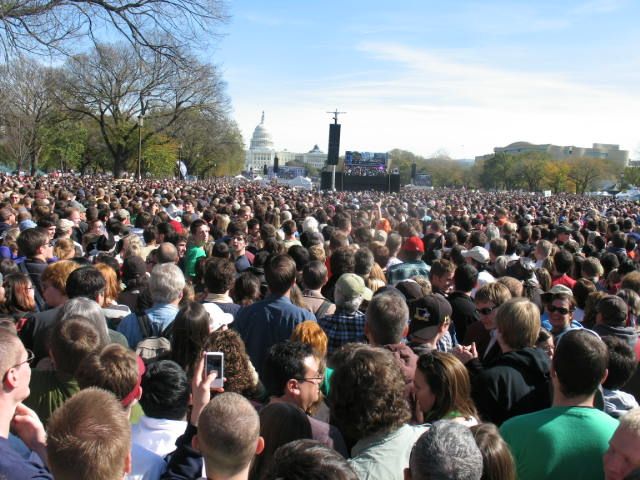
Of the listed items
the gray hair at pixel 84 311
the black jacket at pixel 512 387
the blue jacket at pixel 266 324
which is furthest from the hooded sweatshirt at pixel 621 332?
the gray hair at pixel 84 311

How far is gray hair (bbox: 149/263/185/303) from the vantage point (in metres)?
5.26

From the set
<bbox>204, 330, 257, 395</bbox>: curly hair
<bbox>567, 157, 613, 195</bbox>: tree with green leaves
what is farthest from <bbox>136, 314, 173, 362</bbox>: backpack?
<bbox>567, 157, 613, 195</bbox>: tree with green leaves

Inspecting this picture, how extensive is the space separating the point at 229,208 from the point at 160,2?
6.43m

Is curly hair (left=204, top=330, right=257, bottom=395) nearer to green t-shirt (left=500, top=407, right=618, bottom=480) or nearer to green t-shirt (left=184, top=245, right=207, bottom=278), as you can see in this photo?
green t-shirt (left=500, top=407, right=618, bottom=480)

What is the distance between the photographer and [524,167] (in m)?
108

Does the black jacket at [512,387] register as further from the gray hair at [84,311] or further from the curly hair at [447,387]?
the gray hair at [84,311]

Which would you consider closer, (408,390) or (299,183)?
(408,390)

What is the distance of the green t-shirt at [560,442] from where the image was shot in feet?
10.4

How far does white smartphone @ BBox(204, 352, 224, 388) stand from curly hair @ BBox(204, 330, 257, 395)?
18.6 inches

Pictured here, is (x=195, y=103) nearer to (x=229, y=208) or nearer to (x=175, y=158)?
(x=175, y=158)

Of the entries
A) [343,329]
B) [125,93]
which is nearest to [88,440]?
[343,329]

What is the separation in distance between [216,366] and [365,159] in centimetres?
5682

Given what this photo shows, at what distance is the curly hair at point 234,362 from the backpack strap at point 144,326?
4.30 feet

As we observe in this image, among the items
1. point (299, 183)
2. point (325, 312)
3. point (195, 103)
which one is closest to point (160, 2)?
point (325, 312)
